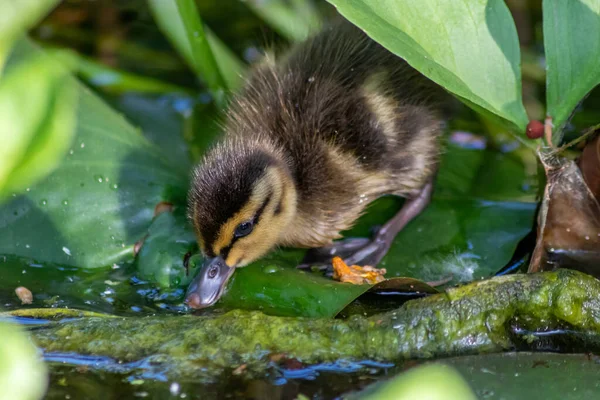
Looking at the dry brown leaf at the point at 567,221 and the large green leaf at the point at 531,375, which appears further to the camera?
the dry brown leaf at the point at 567,221

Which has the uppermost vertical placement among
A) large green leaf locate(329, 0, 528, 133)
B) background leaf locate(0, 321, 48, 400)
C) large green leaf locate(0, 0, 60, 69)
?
large green leaf locate(0, 0, 60, 69)

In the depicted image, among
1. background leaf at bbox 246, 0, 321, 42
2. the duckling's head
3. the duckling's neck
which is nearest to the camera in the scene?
the duckling's head

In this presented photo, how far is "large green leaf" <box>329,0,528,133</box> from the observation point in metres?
2.31

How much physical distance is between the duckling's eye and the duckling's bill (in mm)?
87

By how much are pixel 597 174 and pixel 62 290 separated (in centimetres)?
157

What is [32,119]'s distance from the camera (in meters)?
1.15

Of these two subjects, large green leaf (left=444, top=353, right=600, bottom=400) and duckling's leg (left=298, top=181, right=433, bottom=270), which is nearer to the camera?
large green leaf (left=444, top=353, right=600, bottom=400)

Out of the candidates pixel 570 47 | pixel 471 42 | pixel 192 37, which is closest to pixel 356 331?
pixel 471 42

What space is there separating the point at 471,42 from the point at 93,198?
4.06 feet

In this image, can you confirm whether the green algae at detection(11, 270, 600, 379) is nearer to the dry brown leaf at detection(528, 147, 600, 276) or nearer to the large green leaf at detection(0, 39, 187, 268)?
the dry brown leaf at detection(528, 147, 600, 276)

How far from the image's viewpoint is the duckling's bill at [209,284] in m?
2.32

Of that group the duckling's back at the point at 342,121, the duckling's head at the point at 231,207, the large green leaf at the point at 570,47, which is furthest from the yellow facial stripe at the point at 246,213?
the large green leaf at the point at 570,47

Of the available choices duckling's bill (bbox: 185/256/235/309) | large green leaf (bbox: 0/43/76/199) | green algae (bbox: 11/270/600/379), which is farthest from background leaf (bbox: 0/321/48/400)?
duckling's bill (bbox: 185/256/235/309)

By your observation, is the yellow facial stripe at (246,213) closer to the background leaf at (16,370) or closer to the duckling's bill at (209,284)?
the duckling's bill at (209,284)
